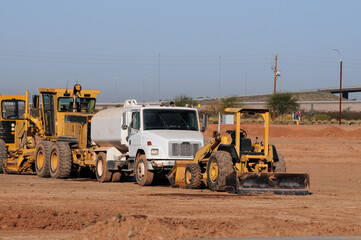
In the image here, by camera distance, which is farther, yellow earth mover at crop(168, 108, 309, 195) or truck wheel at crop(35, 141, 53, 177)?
truck wheel at crop(35, 141, 53, 177)

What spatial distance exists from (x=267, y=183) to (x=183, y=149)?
3983mm

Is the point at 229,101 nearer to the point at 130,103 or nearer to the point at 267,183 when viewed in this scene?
the point at 130,103

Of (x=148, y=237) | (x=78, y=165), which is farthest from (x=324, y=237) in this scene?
(x=78, y=165)

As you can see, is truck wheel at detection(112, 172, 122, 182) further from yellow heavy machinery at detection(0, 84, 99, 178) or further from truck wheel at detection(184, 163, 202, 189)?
truck wheel at detection(184, 163, 202, 189)

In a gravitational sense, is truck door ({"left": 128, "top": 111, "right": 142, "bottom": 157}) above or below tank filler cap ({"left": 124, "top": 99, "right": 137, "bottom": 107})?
below

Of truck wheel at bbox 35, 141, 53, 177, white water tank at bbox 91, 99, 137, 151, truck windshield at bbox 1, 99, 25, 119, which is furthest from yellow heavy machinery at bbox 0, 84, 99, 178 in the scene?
white water tank at bbox 91, 99, 137, 151

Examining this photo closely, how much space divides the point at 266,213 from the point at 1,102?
65.2 feet

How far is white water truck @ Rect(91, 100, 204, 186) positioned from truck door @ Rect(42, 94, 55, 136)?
372cm

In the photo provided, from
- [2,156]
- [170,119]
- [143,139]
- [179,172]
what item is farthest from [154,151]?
[2,156]

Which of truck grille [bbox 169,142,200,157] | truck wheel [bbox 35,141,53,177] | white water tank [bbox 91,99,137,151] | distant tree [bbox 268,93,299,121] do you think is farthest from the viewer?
distant tree [bbox 268,93,299,121]

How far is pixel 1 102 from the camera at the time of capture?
31.1m

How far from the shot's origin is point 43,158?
2706cm

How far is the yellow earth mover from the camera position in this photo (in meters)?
18.0

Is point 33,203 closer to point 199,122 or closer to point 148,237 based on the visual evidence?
point 148,237
